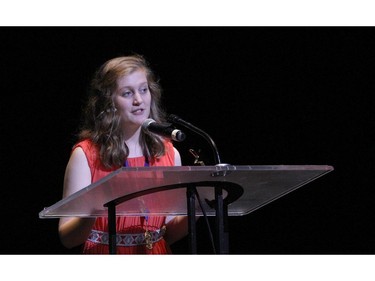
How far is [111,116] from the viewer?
3.15m

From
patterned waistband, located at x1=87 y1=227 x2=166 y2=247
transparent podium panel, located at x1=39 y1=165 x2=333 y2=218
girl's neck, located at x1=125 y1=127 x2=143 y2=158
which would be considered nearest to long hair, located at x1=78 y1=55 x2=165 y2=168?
girl's neck, located at x1=125 y1=127 x2=143 y2=158

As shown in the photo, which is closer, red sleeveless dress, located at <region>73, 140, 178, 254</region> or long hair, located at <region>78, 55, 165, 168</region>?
red sleeveless dress, located at <region>73, 140, 178, 254</region>

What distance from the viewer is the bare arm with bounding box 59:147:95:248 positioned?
9.33 ft

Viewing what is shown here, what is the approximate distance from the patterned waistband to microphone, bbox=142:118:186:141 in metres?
0.57

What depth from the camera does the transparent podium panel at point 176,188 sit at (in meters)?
2.17

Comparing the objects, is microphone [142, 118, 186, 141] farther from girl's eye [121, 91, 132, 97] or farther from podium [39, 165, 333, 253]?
girl's eye [121, 91, 132, 97]

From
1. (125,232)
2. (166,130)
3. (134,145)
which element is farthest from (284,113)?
(166,130)

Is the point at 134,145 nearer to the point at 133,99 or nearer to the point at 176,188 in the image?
the point at 133,99

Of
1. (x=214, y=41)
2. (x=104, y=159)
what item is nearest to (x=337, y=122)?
(x=214, y=41)

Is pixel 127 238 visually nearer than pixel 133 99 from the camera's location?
Yes

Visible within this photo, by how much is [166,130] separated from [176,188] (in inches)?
7.6

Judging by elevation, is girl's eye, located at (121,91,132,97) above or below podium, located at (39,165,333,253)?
above

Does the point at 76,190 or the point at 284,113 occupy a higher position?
the point at 284,113

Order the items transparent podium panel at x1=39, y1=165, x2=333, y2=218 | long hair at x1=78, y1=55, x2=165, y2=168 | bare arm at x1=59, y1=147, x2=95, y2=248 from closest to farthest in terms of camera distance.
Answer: transparent podium panel at x1=39, y1=165, x2=333, y2=218
bare arm at x1=59, y1=147, x2=95, y2=248
long hair at x1=78, y1=55, x2=165, y2=168
